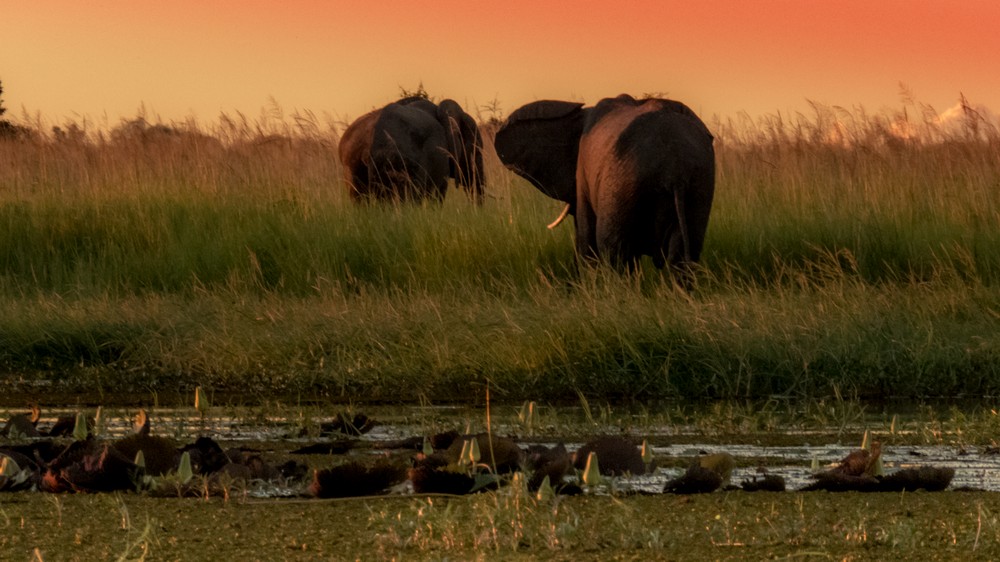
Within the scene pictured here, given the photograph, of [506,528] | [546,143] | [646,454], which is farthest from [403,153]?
[506,528]

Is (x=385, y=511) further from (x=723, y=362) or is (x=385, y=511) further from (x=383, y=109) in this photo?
(x=383, y=109)

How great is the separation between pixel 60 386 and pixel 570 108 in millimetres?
3989

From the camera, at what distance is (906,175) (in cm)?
1323

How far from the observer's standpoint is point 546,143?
1054 cm

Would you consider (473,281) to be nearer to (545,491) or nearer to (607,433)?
(607,433)

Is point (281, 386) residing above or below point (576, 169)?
below

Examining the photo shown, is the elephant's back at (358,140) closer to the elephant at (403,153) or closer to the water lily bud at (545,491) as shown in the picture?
the elephant at (403,153)

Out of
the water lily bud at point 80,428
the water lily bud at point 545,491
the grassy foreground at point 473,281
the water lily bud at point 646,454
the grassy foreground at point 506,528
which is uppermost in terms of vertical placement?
the grassy foreground at point 473,281

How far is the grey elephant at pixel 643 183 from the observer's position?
911cm

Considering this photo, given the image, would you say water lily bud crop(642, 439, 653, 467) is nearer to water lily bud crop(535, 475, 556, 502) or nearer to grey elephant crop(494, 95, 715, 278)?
water lily bud crop(535, 475, 556, 502)

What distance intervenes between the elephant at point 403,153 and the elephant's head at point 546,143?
260cm

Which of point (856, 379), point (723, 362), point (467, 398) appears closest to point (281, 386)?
point (467, 398)

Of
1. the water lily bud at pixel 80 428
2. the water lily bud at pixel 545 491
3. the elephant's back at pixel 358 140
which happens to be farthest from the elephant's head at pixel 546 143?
the water lily bud at pixel 545 491

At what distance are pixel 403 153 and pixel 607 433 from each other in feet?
27.1
